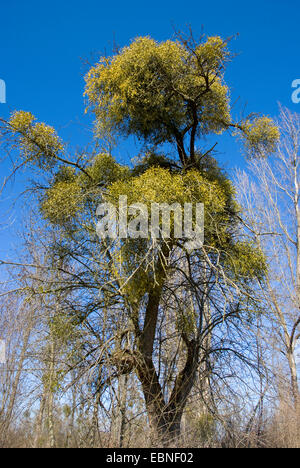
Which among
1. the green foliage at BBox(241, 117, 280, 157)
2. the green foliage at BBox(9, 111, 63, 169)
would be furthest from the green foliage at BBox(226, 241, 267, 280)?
the green foliage at BBox(9, 111, 63, 169)

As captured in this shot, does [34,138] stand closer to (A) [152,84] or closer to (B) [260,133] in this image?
(A) [152,84]

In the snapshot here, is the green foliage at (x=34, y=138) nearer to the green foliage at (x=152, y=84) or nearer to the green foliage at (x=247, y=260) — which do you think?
the green foliage at (x=152, y=84)

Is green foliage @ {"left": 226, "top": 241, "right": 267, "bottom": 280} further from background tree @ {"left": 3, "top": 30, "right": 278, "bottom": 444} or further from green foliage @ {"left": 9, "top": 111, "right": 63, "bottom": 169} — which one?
green foliage @ {"left": 9, "top": 111, "right": 63, "bottom": 169}

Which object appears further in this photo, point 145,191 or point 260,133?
point 260,133

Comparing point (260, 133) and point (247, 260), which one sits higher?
point (260, 133)

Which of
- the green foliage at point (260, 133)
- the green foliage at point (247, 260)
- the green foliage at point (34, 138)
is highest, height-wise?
the green foliage at point (260, 133)

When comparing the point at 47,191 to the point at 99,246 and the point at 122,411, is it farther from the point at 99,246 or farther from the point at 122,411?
the point at 122,411

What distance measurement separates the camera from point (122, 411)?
14.8ft

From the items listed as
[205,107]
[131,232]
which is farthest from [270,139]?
[131,232]

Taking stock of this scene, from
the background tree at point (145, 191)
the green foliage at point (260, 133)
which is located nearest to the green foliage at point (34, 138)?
the background tree at point (145, 191)

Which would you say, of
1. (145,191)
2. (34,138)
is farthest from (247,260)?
(34,138)

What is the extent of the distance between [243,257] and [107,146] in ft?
9.53

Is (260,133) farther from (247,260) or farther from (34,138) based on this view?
(34,138)

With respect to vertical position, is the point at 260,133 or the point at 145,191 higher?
the point at 260,133
